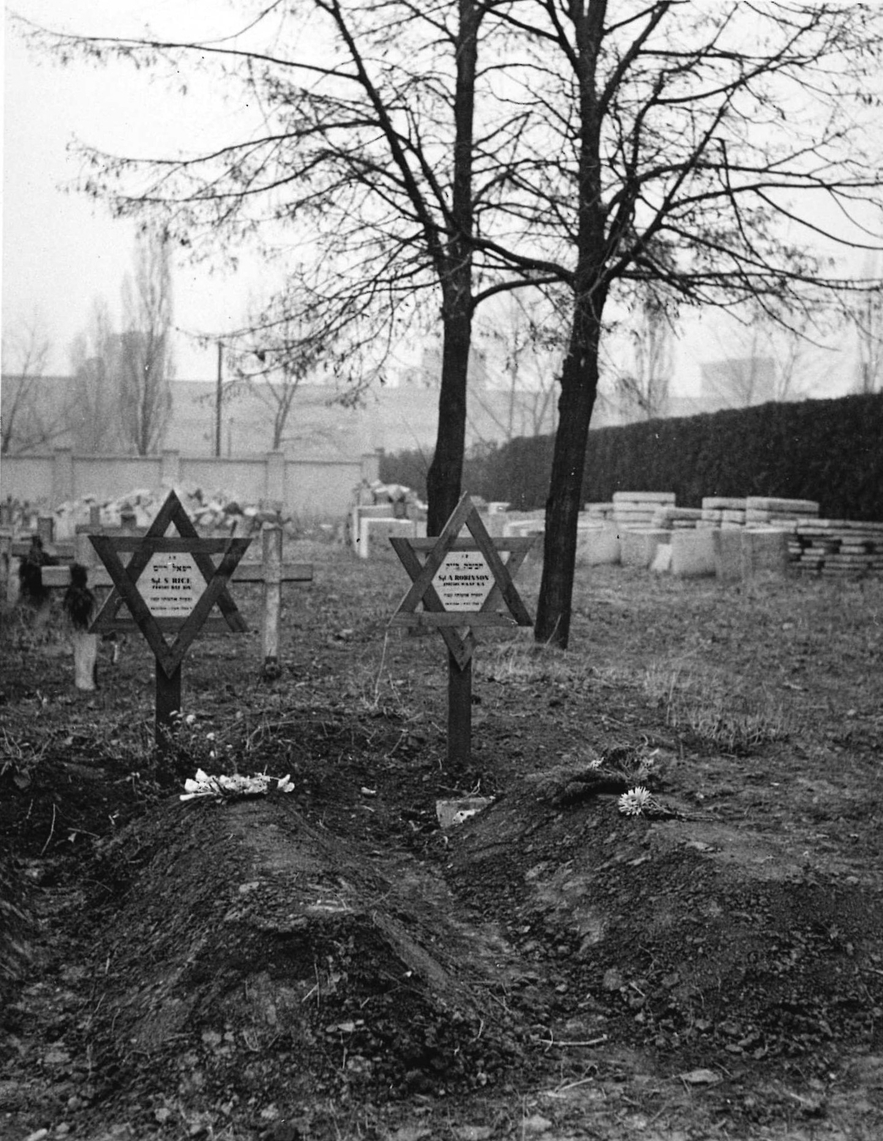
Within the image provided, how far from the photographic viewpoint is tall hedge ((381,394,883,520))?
53.6ft

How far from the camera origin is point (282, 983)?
3.46 metres

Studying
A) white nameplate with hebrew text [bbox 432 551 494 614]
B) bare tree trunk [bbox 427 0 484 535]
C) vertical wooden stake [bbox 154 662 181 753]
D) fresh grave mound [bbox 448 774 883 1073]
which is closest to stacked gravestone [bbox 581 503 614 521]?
bare tree trunk [bbox 427 0 484 535]

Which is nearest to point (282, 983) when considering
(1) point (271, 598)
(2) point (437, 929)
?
(2) point (437, 929)

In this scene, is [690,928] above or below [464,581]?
below

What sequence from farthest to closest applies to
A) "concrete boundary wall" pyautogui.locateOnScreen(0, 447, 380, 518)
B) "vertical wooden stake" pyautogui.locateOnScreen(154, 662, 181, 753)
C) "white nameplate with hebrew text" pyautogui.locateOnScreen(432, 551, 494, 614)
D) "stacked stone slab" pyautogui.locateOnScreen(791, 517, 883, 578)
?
"concrete boundary wall" pyautogui.locateOnScreen(0, 447, 380, 518), "stacked stone slab" pyautogui.locateOnScreen(791, 517, 883, 578), "white nameplate with hebrew text" pyautogui.locateOnScreen(432, 551, 494, 614), "vertical wooden stake" pyautogui.locateOnScreen(154, 662, 181, 753)

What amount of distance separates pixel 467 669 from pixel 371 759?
700mm

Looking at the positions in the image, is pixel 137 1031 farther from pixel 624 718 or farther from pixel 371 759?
pixel 624 718

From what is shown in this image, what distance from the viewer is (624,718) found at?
7.79 meters

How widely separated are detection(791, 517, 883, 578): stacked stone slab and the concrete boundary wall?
19.4m

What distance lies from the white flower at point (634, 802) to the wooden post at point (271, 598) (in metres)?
4.09

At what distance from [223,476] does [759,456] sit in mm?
18971

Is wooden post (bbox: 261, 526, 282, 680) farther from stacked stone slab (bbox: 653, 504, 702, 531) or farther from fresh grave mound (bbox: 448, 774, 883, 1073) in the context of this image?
stacked stone slab (bbox: 653, 504, 702, 531)

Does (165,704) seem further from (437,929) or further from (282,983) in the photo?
(282,983)

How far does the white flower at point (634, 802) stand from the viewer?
Answer: 4.87 meters
